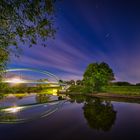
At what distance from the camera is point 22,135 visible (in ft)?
40.7

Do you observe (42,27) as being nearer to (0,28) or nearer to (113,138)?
(0,28)

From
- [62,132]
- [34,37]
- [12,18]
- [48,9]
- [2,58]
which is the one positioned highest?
[48,9]

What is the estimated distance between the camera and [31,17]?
22.6 feet

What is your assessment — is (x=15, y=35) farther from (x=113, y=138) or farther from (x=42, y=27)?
(x=113, y=138)

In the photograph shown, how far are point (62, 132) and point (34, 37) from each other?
28.1ft

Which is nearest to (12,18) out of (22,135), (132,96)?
(22,135)

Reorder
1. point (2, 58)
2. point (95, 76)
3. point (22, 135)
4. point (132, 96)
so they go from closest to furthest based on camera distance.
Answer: point (2, 58) → point (22, 135) → point (132, 96) → point (95, 76)

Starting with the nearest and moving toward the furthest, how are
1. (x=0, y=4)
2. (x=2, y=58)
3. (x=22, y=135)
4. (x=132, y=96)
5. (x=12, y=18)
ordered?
(x=0, y=4) → (x=12, y=18) → (x=2, y=58) → (x=22, y=135) → (x=132, y=96)

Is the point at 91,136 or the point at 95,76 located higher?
the point at 95,76

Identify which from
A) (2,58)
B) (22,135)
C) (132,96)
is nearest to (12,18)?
(2,58)

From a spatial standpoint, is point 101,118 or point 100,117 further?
point 100,117

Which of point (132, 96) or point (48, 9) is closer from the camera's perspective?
point (48, 9)

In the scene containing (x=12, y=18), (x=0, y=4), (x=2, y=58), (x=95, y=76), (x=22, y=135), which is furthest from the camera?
(x=95, y=76)

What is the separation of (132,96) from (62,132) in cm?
2605
